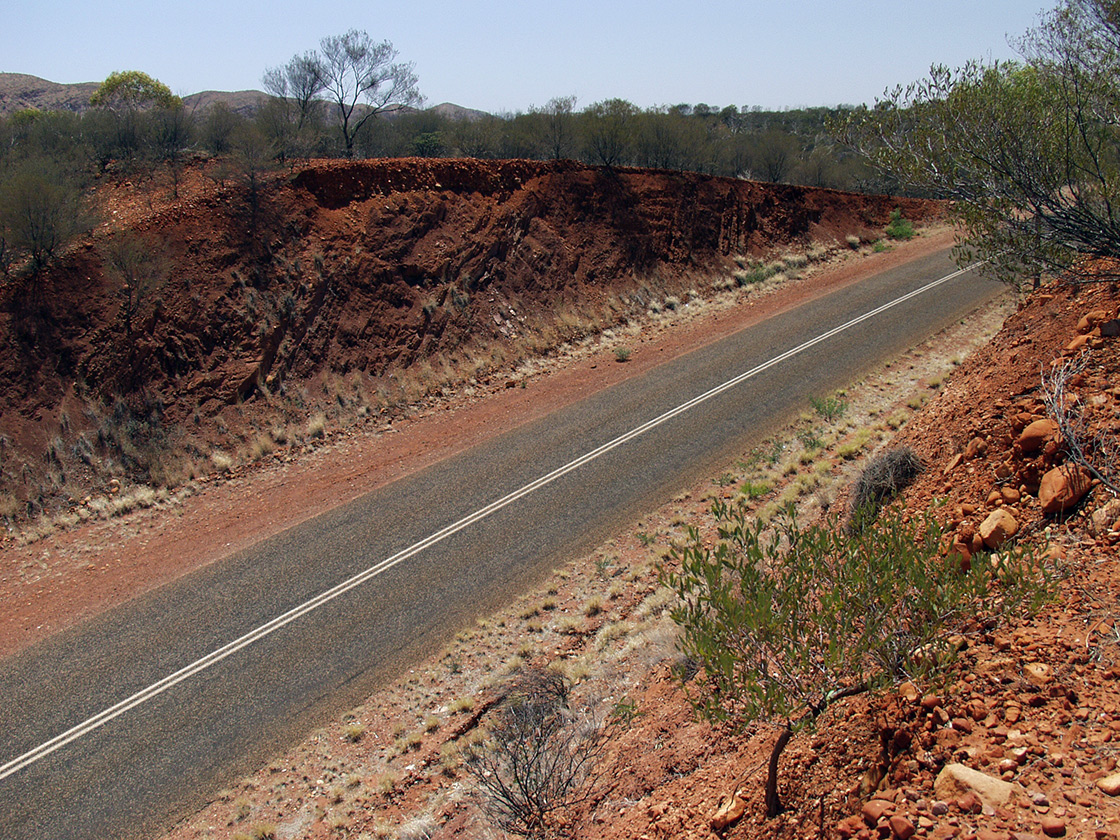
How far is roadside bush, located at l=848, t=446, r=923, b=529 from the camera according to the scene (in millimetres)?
10367

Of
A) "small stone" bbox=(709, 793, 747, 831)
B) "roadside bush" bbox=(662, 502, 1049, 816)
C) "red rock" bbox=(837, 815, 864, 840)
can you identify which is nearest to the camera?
"red rock" bbox=(837, 815, 864, 840)

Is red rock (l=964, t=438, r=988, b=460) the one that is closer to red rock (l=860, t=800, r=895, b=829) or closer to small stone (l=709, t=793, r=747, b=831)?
small stone (l=709, t=793, r=747, b=831)

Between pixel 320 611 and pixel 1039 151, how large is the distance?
12862 mm

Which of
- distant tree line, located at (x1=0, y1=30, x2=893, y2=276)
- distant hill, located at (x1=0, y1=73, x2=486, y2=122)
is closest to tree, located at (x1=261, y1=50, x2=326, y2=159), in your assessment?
distant tree line, located at (x1=0, y1=30, x2=893, y2=276)

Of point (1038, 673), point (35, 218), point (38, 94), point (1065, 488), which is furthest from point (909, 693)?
point (38, 94)

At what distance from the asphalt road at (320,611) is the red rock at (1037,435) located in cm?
701

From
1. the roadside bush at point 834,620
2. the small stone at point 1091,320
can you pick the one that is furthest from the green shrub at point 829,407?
the roadside bush at point 834,620

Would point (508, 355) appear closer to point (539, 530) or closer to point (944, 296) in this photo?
point (539, 530)

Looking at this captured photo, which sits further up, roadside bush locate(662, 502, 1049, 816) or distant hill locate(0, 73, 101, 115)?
distant hill locate(0, 73, 101, 115)

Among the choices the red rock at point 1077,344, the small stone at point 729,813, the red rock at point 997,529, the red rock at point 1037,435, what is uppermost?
the red rock at point 1077,344

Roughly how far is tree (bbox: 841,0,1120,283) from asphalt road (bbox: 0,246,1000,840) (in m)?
6.93

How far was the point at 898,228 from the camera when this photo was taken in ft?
113

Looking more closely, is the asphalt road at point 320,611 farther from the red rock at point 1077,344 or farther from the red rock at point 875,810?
the red rock at point 875,810

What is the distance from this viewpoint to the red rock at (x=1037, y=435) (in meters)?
7.85
